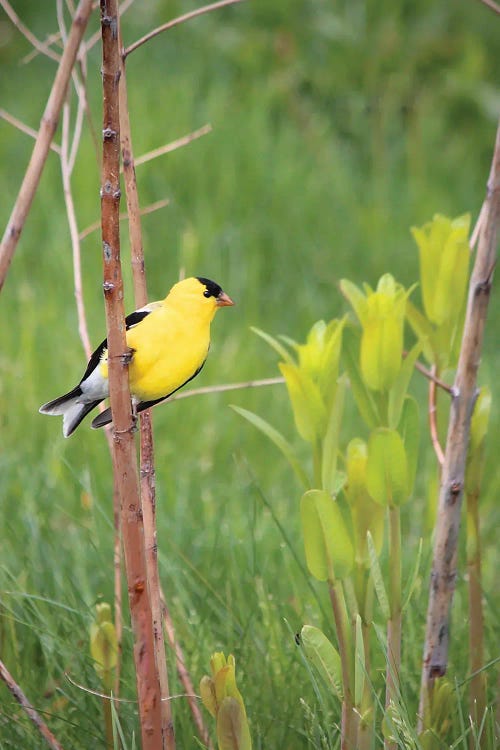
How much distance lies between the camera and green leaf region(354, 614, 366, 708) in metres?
1.14

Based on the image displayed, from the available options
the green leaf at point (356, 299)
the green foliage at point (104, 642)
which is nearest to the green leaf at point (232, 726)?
the green foliage at point (104, 642)

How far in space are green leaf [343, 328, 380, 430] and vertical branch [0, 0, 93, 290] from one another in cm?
42

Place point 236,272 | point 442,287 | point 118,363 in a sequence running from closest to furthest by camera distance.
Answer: point 118,363
point 442,287
point 236,272

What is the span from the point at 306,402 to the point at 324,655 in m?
0.28

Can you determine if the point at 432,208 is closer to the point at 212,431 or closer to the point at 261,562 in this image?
the point at 212,431

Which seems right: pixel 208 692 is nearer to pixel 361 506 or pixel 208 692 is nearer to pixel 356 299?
pixel 361 506

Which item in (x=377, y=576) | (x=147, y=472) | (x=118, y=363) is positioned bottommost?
(x=377, y=576)

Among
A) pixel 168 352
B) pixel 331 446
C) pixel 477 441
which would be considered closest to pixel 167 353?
pixel 168 352

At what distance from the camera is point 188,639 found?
168 centimetres

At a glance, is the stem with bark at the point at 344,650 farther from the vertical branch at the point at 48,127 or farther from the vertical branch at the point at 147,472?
the vertical branch at the point at 48,127

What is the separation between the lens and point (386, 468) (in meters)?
1.16

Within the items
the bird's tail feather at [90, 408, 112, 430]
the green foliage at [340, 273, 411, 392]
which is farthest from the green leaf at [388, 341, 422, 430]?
the bird's tail feather at [90, 408, 112, 430]

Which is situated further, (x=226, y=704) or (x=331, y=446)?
(x=331, y=446)

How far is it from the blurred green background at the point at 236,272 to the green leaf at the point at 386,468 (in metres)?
0.17
